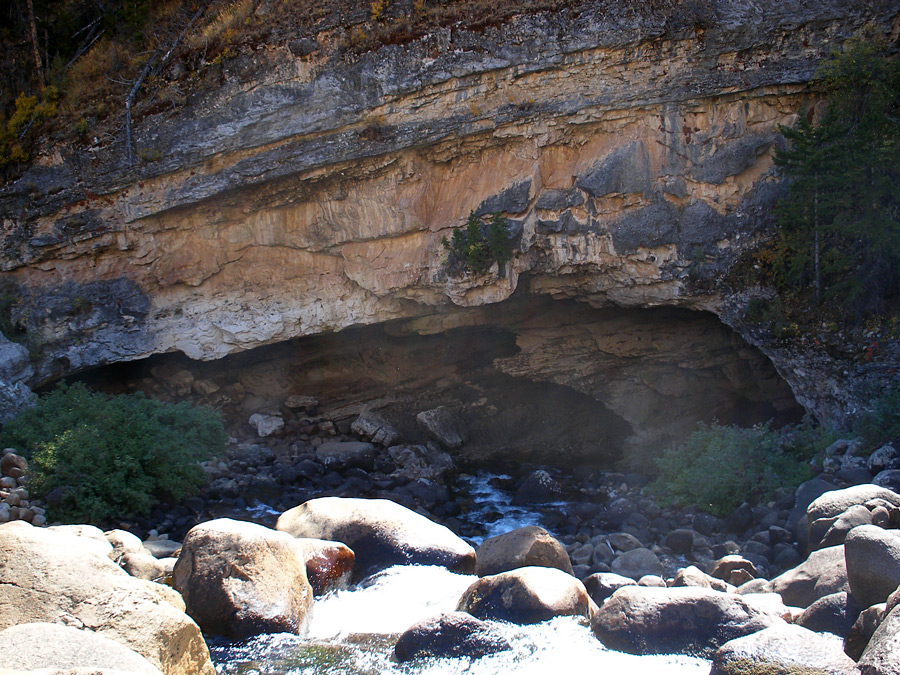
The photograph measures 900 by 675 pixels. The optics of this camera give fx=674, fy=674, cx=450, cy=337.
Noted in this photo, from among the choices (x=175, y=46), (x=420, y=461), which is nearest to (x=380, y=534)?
(x=420, y=461)

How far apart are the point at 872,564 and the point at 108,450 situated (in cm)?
990

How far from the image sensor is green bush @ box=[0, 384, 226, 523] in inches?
380

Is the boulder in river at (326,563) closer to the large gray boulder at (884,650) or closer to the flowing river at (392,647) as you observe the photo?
the flowing river at (392,647)

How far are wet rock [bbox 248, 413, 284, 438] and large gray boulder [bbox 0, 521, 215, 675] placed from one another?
29.9 ft

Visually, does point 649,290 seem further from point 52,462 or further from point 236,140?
point 52,462

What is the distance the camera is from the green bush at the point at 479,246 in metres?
12.5

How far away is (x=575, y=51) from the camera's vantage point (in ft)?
39.3

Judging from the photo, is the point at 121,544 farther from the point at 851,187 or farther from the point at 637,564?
the point at 851,187

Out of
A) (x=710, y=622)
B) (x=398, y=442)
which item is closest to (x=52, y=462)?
(x=398, y=442)

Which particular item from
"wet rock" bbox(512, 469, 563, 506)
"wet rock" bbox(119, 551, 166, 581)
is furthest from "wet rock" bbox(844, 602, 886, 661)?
"wet rock" bbox(512, 469, 563, 506)

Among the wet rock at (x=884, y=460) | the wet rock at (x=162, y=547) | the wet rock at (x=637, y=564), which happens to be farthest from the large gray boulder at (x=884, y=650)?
the wet rock at (x=162, y=547)

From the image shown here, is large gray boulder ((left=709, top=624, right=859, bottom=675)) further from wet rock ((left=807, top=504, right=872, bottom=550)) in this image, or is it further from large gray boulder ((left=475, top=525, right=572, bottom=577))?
large gray boulder ((left=475, top=525, right=572, bottom=577))

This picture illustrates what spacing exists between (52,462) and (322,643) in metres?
5.88

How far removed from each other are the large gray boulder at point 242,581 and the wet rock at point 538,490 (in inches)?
220
